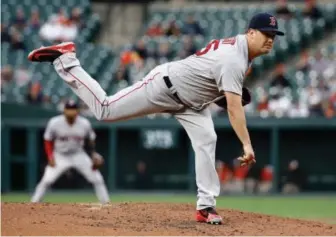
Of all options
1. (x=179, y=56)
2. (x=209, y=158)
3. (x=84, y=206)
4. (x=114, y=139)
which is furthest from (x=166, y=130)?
(x=209, y=158)

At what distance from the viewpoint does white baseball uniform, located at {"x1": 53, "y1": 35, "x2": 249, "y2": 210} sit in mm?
7516

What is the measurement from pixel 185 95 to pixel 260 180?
9.44 meters

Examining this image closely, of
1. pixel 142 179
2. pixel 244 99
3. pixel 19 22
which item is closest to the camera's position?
pixel 244 99

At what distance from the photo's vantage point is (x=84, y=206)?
344 inches

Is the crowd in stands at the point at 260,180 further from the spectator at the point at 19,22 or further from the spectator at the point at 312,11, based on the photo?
the spectator at the point at 19,22

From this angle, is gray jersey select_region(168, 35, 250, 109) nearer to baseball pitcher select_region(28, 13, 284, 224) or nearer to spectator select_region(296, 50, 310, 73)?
baseball pitcher select_region(28, 13, 284, 224)

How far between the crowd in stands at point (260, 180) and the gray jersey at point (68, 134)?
15.5 ft

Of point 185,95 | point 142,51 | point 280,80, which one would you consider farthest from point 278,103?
point 185,95

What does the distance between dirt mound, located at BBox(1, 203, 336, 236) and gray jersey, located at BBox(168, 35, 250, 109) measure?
1076 millimetres

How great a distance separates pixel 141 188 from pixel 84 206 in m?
8.35

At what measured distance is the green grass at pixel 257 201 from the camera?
13.2m

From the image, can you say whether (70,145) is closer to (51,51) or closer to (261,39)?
(51,51)

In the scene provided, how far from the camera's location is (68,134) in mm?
12516

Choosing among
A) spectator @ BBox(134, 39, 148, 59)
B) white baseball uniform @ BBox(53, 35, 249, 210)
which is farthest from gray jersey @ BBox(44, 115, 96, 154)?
spectator @ BBox(134, 39, 148, 59)
